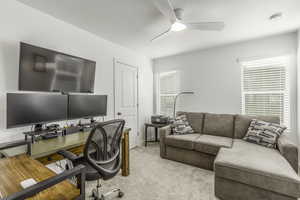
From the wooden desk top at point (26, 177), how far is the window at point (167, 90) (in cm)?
331

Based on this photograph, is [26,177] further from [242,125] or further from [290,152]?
[242,125]

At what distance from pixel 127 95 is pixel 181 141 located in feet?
5.28

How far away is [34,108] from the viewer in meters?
1.63

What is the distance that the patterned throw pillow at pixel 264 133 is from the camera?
2.17 meters

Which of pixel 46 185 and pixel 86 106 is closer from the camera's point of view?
pixel 46 185

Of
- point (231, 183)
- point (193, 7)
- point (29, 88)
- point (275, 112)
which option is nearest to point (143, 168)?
point (231, 183)

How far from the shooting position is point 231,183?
5.49 ft

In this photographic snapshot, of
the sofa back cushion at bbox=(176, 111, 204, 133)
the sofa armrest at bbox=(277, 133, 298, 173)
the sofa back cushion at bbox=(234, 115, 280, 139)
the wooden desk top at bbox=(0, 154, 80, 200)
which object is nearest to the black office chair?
the wooden desk top at bbox=(0, 154, 80, 200)

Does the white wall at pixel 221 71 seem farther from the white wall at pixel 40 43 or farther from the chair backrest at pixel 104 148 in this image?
the chair backrest at pixel 104 148

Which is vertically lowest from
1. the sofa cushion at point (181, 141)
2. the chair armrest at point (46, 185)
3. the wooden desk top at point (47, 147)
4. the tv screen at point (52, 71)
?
the sofa cushion at point (181, 141)

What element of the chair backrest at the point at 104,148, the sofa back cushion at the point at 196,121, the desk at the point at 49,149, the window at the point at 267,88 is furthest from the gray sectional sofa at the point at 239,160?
the desk at the point at 49,149

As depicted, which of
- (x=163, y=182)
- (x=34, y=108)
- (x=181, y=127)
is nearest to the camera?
(x=34, y=108)

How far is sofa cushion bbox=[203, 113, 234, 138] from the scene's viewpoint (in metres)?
2.80

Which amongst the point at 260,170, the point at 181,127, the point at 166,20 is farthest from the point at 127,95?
the point at 260,170
